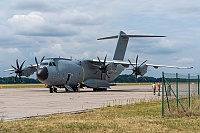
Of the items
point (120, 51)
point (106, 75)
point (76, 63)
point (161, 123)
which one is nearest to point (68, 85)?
point (76, 63)

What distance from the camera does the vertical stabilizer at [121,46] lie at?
55031 mm

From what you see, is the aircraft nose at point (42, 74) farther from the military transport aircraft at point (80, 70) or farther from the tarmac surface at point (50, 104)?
the tarmac surface at point (50, 104)

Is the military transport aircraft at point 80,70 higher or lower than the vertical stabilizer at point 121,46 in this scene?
lower

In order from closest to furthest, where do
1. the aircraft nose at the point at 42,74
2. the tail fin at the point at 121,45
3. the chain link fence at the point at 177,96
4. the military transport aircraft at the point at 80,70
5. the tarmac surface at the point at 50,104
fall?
the chain link fence at the point at 177,96
the tarmac surface at the point at 50,104
the aircraft nose at the point at 42,74
the military transport aircraft at the point at 80,70
the tail fin at the point at 121,45

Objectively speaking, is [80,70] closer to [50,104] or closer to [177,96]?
[50,104]

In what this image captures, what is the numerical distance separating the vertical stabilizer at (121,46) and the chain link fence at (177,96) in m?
36.0

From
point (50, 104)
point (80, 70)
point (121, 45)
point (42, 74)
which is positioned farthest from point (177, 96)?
point (121, 45)

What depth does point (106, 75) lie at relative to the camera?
51.5m

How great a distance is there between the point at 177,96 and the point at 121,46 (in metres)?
38.3

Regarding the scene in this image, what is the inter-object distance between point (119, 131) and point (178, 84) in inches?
249

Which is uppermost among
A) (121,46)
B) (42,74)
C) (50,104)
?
(121,46)

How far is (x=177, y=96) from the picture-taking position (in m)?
17.3

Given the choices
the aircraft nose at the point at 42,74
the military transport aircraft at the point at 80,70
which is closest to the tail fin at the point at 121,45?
the military transport aircraft at the point at 80,70

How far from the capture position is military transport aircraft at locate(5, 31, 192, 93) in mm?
43656
